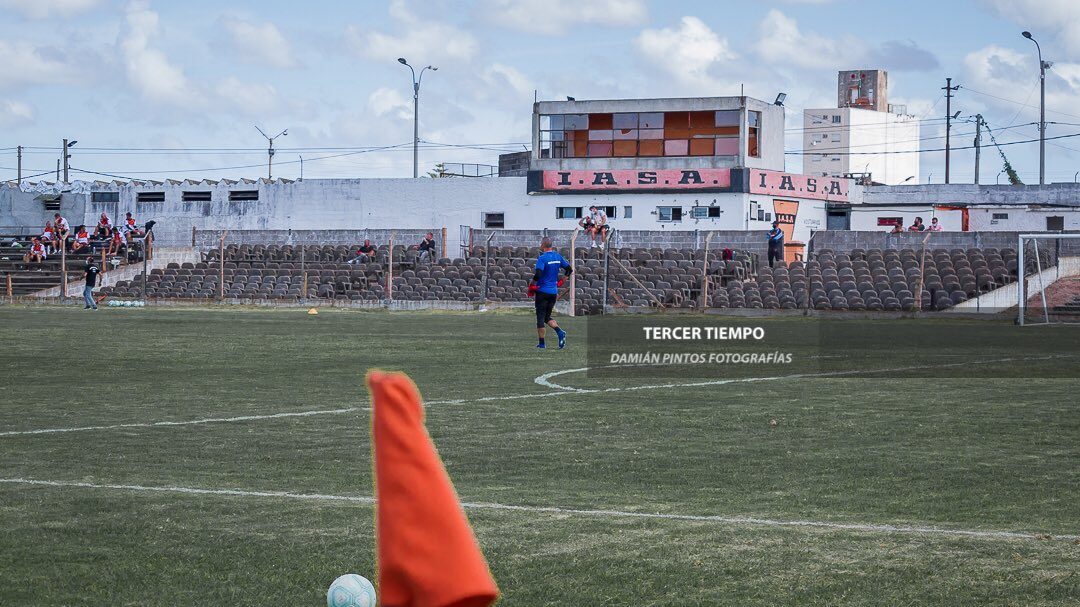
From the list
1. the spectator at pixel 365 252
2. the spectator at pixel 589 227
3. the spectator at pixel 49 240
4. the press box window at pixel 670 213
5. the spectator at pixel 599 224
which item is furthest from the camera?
the press box window at pixel 670 213

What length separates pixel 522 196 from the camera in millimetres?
62625

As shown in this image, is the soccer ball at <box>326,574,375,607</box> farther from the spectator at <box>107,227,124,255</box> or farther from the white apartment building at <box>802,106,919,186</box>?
the white apartment building at <box>802,106,919,186</box>

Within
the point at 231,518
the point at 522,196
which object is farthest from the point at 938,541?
the point at 522,196

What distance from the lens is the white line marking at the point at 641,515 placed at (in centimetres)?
705

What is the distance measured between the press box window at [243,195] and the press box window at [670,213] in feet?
69.7

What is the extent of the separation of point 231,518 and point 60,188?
234 feet

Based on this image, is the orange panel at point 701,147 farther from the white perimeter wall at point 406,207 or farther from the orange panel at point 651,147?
the white perimeter wall at point 406,207

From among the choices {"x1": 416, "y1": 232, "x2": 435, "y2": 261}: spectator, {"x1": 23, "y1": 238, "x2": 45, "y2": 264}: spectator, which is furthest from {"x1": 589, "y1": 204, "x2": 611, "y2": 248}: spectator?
{"x1": 23, "y1": 238, "x2": 45, "y2": 264}: spectator

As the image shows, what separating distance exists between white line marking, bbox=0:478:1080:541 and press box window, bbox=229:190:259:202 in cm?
6184

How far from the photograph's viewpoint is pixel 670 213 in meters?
60.0

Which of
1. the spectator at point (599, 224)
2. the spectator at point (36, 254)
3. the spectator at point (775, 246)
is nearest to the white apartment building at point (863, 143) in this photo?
the spectator at point (599, 224)

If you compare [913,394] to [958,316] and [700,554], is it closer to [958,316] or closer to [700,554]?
[700,554]

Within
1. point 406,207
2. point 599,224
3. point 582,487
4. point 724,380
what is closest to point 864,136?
point 406,207

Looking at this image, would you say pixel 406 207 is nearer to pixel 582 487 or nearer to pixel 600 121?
pixel 600 121
